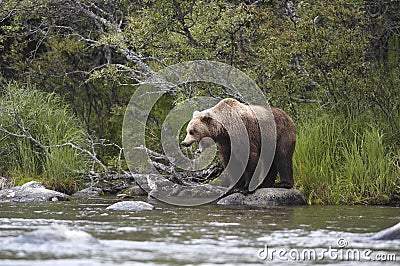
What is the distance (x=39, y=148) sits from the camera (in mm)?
12219

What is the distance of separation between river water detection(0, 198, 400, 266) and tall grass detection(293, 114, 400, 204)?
24.0 inches

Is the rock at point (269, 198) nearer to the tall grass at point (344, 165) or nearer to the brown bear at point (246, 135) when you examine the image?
the brown bear at point (246, 135)

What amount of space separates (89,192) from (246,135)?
115 inches

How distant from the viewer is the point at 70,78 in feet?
50.3

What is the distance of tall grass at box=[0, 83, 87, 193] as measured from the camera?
1148cm

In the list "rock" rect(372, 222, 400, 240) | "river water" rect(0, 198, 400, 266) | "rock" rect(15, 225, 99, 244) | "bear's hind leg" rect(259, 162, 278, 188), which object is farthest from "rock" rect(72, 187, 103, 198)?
"rock" rect(372, 222, 400, 240)

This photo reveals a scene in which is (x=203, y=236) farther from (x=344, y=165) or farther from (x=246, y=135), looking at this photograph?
(x=344, y=165)

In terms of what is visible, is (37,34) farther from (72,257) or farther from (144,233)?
(72,257)

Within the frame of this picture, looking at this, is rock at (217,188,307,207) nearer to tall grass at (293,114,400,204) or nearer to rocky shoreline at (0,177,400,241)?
rocky shoreline at (0,177,400,241)

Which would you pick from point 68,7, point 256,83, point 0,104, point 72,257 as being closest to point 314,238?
point 72,257

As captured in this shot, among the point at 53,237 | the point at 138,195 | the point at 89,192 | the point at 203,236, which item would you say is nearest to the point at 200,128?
the point at 138,195

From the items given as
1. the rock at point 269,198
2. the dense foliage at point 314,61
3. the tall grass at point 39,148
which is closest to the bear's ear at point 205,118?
the rock at point 269,198

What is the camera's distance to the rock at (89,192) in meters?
11.0

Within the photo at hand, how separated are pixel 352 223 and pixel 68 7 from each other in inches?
313
